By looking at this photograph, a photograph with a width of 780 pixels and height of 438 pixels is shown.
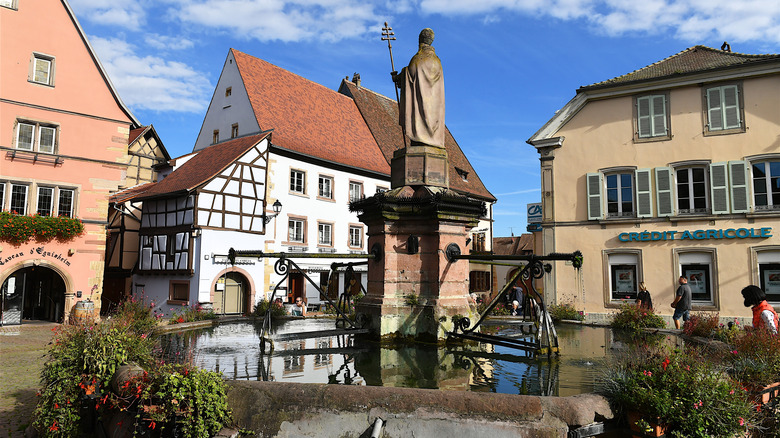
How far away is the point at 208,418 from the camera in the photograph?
394 centimetres

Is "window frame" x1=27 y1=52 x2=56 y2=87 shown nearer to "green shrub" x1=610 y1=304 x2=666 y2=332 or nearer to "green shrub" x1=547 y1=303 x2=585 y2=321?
"green shrub" x1=547 y1=303 x2=585 y2=321

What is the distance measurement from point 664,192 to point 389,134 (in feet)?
67.7

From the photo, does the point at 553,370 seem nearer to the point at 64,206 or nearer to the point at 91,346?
the point at 91,346

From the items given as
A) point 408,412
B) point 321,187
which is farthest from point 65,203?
point 408,412

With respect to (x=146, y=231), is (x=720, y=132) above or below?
above

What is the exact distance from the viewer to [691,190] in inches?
747

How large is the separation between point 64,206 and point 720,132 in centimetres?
2510

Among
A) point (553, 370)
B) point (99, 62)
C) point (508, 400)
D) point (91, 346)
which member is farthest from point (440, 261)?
point (99, 62)

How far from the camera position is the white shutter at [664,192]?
18969 millimetres

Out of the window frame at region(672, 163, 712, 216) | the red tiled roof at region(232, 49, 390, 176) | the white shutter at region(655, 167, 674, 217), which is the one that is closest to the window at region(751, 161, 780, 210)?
the window frame at region(672, 163, 712, 216)

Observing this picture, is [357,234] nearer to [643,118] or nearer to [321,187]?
[321,187]

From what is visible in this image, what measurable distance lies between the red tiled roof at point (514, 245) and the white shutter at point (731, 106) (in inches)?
841

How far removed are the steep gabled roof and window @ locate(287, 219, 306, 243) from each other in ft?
28.2

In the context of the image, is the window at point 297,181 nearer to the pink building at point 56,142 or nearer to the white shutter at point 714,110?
the pink building at point 56,142
